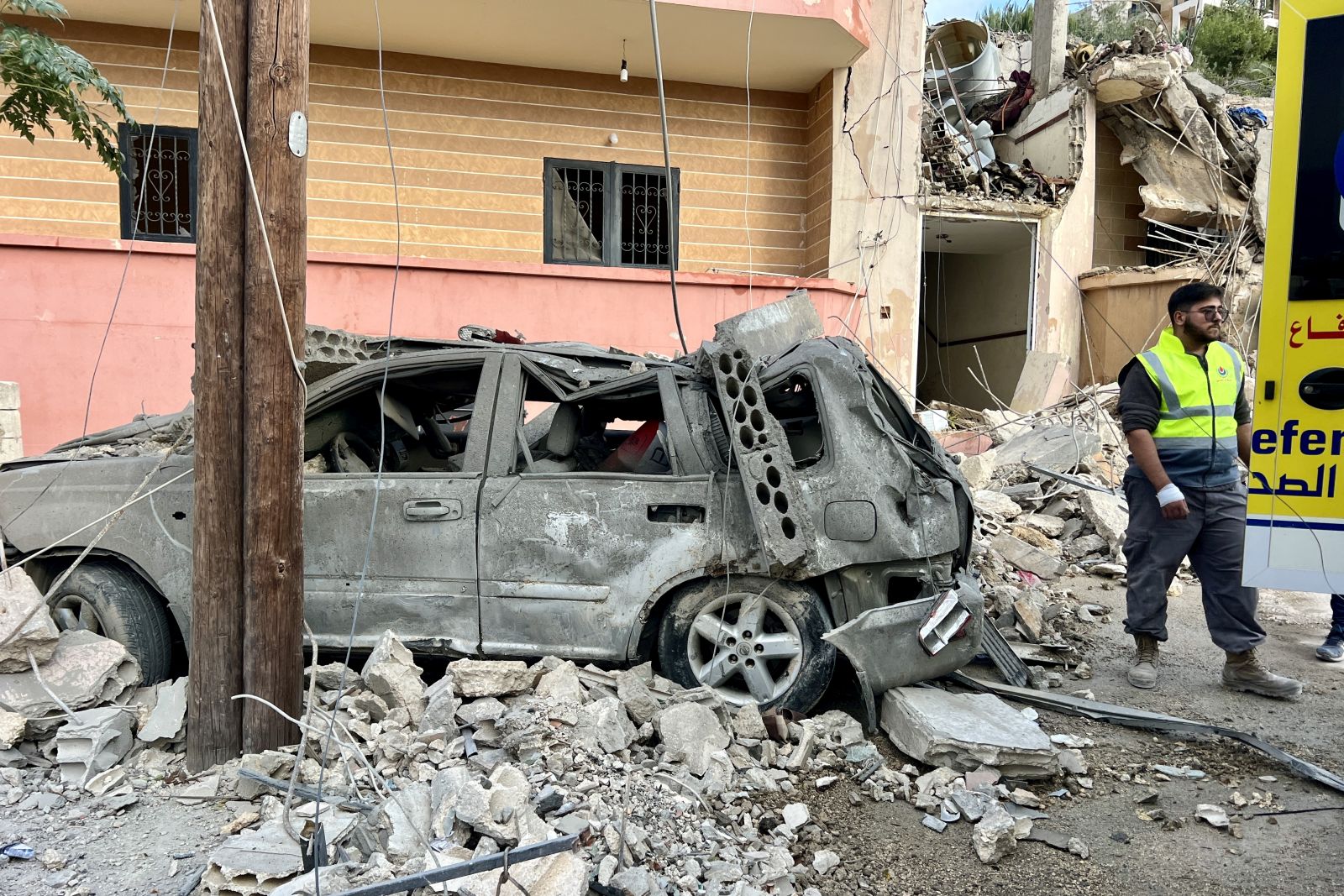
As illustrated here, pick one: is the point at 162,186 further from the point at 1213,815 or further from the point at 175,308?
the point at 1213,815

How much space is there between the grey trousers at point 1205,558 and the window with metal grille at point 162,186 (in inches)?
349

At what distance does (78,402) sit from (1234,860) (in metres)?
9.16

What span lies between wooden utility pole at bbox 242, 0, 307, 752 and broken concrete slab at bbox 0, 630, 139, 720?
814 millimetres

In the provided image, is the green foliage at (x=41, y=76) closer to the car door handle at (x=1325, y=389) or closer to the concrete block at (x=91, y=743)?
the concrete block at (x=91, y=743)

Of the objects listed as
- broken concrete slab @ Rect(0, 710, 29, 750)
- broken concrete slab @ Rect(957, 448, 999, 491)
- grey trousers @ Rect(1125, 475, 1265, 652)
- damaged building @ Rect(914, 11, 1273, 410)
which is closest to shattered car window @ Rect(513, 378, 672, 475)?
broken concrete slab @ Rect(0, 710, 29, 750)

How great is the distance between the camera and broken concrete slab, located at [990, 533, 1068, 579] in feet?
22.1

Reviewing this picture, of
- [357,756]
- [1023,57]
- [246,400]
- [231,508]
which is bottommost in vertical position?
[357,756]

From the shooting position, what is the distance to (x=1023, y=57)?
18234 mm

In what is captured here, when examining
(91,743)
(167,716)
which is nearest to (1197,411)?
(167,716)

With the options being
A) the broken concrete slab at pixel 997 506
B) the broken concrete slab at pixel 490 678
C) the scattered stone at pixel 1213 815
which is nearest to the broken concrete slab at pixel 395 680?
the broken concrete slab at pixel 490 678

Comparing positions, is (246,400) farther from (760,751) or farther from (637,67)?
(637,67)

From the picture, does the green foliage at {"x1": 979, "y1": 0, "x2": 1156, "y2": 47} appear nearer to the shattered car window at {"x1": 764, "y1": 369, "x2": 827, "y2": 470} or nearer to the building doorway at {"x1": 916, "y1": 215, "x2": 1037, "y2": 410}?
the building doorway at {"x1": 916, "y1": 215, "x2": 1037, "y2": 410}

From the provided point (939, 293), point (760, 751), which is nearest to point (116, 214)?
point (760, 751)

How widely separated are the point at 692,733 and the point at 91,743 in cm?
222
